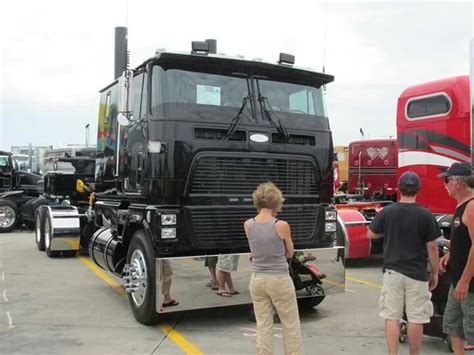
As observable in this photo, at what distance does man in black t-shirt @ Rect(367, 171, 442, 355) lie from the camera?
14.0ft

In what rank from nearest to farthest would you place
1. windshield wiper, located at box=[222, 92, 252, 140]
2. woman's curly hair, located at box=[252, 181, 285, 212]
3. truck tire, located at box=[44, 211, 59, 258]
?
woman's curly hair, located at box=[252, 181, 285, 212], windshield wiper, located at box=[222, 92, 252, 140], truck tire, located at box=[44, 211, 59, 258]

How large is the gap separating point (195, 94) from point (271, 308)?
8.72 ft

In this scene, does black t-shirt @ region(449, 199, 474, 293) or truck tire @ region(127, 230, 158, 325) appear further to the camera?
truck tire @ region(127, 230, 158, 325)

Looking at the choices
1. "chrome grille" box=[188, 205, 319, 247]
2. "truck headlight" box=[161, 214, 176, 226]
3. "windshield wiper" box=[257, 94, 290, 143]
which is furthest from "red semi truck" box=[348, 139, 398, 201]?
"truck headlight" box=[161, 214, 176, 226]

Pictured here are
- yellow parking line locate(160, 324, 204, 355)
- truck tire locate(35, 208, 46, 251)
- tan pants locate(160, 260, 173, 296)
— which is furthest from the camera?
truck tire locate(35, 208, 46, 251)

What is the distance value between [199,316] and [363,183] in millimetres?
10784

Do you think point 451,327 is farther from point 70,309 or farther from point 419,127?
point 419,127

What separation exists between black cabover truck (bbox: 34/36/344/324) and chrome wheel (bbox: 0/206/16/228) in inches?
475

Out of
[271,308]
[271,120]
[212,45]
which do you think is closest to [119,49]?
[212,45]

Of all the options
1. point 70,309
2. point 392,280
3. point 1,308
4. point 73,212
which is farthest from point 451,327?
point 73,212

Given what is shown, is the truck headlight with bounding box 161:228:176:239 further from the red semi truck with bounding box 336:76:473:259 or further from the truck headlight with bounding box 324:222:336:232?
the red semi truck with bounding box 336:76:473:259

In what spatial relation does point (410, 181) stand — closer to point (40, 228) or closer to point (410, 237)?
point (410, 237)

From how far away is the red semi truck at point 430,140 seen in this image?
9180 mm

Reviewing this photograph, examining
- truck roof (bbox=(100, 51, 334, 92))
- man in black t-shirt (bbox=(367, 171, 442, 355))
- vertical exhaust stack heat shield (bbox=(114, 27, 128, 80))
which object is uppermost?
vertical exhaust stack heat shield (bbox=(114, 27, 128, 80))
